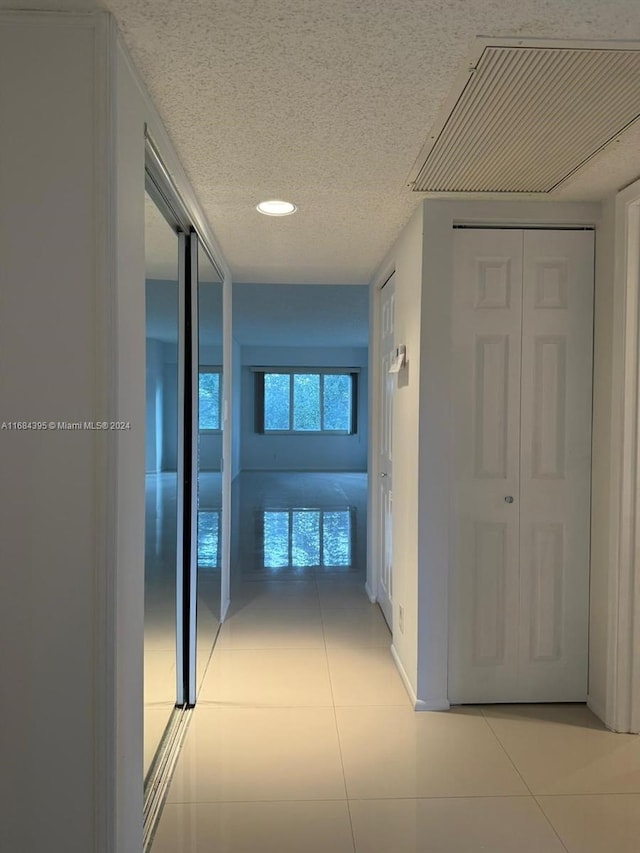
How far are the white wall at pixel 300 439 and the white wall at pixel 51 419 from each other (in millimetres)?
12470

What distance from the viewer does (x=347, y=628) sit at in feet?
13.6

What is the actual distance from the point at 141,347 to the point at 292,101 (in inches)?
33.9

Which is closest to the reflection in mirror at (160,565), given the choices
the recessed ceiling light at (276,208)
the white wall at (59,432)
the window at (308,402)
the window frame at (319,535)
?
the recessed ceiling light at (276,208)

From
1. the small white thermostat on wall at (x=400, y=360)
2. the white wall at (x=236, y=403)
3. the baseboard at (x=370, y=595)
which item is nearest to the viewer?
the small white thermostat on wall at (x=400, y=360)

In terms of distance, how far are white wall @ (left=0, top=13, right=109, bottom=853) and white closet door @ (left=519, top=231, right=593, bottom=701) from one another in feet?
7.09

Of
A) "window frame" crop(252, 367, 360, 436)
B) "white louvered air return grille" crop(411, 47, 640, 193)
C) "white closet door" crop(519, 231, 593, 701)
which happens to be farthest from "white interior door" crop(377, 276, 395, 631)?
"window frame" crop(252, 367, 360, 436)

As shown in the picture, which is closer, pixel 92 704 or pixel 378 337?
pixel 92 704

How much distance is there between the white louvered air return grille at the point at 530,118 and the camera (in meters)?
1.67

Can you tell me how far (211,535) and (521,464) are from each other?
83.5 inches

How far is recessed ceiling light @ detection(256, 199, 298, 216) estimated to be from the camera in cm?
291

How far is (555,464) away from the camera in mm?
3047

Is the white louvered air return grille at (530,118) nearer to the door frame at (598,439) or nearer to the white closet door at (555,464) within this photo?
the door frame at (598,439)

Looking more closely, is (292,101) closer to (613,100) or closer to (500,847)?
(613,100)

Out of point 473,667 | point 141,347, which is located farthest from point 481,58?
point 473,667
